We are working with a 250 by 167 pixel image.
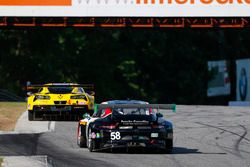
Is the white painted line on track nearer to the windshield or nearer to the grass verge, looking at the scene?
the grass verge

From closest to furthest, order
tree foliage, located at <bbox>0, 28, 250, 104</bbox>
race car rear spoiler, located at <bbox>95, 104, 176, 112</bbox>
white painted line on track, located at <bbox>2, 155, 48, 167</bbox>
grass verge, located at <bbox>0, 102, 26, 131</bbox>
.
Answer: white painted line on track, located at <bbox>2, 155, 48, 167</bbox> < race car rear spoiler, located at <bbox>95, 104, 176, 112</bbox> < grass verge, located at <bbox>0, 102, 26, 131</bbox> < tree foliage, located at <bbox>0, 28, 250, 104</bbox>

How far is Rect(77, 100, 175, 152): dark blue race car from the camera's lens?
1700 centimetres

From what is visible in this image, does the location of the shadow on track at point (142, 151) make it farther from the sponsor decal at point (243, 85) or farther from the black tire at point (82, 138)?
the sponsor decal at point (243, 85)

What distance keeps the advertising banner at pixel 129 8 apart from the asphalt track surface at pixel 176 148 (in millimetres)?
17757

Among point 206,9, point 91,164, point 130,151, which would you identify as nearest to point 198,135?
point 130,151

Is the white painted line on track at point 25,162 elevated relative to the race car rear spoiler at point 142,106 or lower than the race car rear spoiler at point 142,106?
lower

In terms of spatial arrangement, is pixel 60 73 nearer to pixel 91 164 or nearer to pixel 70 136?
pixel 70 136

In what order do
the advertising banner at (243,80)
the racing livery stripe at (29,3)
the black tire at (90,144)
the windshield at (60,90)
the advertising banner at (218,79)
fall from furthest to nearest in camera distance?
the advertising banner at (218,79) < the advertising banner at (243,80) < the racing livery stripe at (29,3) < the windshield at (60,90) < the black tire at (90,144)

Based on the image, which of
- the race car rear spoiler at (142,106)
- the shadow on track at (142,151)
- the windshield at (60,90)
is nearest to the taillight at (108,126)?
the race car rear spoiler at (142,106)

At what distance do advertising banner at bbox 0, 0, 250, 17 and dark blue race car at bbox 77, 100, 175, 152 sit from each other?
94.4ft

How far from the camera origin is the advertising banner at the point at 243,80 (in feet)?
223

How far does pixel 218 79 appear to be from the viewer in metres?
74.4

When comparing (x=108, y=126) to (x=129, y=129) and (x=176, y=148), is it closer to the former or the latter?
(x=129, y=129)

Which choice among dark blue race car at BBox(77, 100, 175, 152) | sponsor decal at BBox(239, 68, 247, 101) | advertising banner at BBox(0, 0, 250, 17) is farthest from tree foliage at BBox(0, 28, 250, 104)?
dark blue race car at BBox(77, 100, 175, 152)
